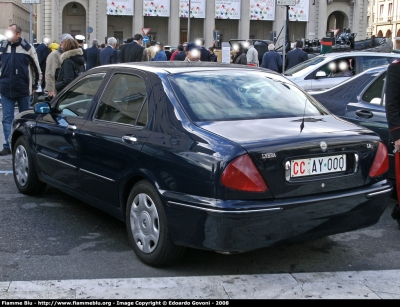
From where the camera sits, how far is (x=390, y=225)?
19.8 ft

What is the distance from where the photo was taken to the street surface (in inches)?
183

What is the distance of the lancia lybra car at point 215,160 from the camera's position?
4145 millimetres

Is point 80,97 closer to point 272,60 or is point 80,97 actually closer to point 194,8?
point 272,60

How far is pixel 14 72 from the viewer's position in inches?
385

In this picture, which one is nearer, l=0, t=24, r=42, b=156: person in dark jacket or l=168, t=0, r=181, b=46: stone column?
l=0, t=24, r=42, b=156: person in dark jacket

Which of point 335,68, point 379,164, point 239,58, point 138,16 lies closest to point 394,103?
point 379,164

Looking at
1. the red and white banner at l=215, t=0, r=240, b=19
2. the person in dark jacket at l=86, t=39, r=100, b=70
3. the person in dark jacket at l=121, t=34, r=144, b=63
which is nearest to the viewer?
the person in dark jacket at l=121, t=34, r=144, b=63

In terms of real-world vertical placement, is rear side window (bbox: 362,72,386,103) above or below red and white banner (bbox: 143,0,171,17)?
below

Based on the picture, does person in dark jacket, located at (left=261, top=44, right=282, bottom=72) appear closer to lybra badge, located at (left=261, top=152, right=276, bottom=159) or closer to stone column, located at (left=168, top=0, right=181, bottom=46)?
lybra badge, located at (left=261, top=152, right=276, bottom=159)

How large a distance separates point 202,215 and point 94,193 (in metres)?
1.56

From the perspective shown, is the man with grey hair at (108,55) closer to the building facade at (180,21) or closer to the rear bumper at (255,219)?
the rear bumper at (255,219)

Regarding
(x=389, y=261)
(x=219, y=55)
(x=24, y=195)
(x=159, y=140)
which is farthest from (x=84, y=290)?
(x=219, y=55)

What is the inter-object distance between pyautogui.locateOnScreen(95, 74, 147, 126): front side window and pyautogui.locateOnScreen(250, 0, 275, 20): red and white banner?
6498 cm

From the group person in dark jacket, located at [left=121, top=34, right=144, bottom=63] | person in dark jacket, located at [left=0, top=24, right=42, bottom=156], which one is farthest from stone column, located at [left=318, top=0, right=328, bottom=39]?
person in dark jacket, located at [left=0, top=24, right=42, bottom=156]
